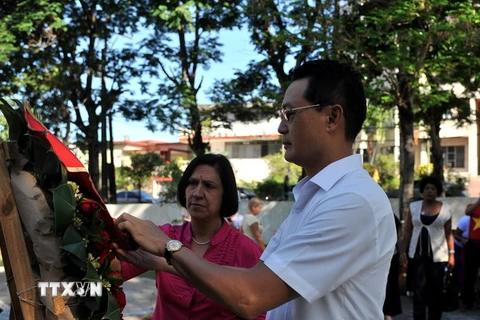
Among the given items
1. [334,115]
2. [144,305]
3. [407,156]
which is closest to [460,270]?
[144,305]

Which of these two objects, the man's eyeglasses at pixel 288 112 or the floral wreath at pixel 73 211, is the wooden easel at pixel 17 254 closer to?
the floral wreath at pixel 73 211

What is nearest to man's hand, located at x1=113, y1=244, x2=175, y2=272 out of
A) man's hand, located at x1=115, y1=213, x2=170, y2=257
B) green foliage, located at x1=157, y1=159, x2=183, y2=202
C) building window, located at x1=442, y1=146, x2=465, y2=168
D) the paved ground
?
man's hand, located at x1=115, y1=213, x2=170, y2=257

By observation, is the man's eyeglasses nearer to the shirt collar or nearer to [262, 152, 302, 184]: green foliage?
the shirt collar

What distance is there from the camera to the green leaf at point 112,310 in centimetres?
193

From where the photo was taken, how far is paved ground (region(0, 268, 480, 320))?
24.6 feet

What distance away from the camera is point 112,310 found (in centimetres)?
194

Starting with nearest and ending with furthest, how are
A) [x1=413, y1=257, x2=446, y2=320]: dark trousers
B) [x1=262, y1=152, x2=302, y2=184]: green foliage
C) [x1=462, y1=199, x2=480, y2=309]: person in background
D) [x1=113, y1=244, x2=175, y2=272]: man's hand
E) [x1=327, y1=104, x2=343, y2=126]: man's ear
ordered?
[x1=327, y1=104, x2=343, y2=126]: man's ear → [x1=113, y1=244, x2=175, y2=272]: man's hand → [x1=413, y1=257, x2=446, y2=320]: dark trousers → [x1=462, y1=199, x2=480, y2=309]: person in background → [x1=262, y1=152, x2=302, y2=184]: green foliage

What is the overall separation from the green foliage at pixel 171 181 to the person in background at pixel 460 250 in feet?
24.2

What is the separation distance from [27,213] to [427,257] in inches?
222

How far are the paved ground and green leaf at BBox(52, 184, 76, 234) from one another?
571 cm

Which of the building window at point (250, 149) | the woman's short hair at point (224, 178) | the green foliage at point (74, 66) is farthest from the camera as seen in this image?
the building window at point (250, 149)

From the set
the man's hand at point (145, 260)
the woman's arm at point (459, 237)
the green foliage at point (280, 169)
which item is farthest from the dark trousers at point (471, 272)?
the green foliage at point (280, 169)

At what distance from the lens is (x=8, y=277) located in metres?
1.97

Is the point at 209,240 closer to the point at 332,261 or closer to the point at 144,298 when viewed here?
the point at 332,261
